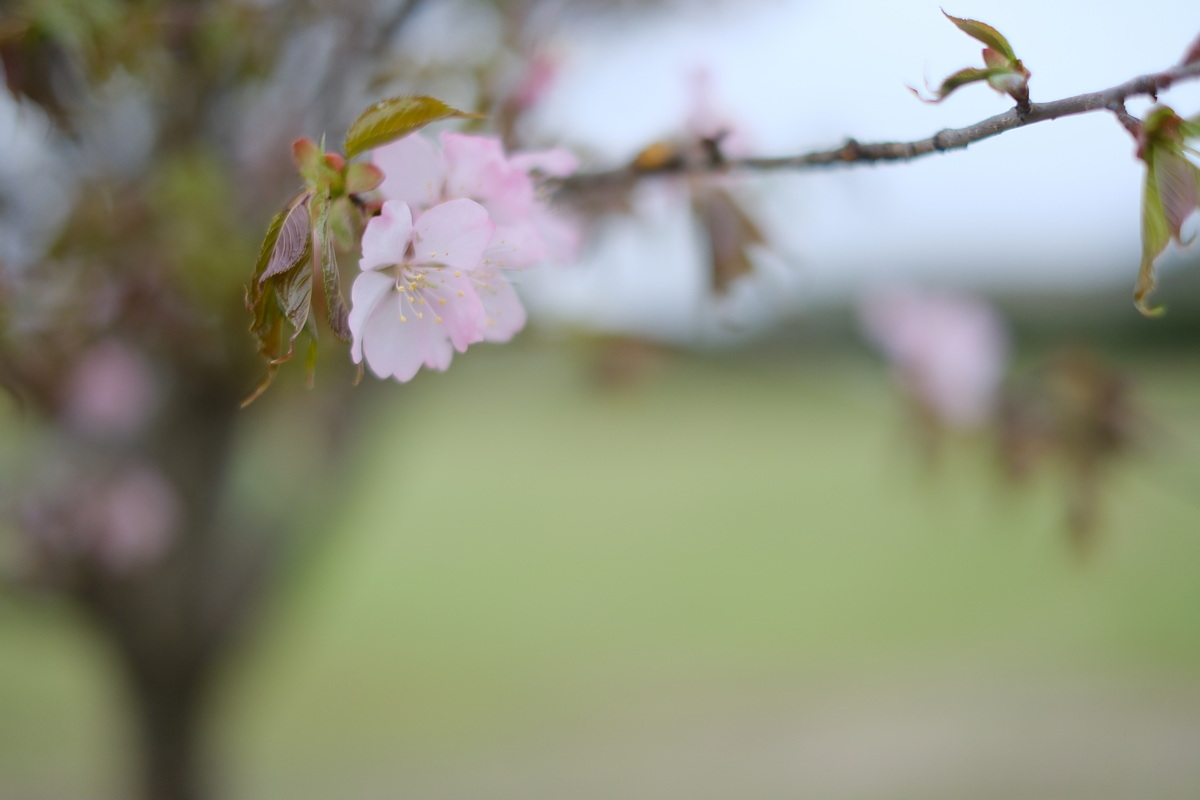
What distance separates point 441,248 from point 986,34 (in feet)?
0.93

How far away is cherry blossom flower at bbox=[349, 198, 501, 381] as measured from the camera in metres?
0.41

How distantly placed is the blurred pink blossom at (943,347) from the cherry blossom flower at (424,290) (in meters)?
0.63

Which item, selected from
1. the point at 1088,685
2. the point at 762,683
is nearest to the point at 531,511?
the point at 762,683

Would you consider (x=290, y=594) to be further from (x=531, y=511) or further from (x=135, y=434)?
(x=531, y=511)

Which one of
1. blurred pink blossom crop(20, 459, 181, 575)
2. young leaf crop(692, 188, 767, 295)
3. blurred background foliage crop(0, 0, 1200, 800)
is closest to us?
young leaf crop(692, 188, 767, 295)

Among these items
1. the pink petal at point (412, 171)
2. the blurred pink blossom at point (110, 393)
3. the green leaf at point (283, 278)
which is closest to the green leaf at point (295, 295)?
the green leaf at point (283, 278)

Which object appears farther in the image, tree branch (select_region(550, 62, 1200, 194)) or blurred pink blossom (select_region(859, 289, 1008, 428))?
blurred pink blossom (select_region(859, 289, 1008, 428))

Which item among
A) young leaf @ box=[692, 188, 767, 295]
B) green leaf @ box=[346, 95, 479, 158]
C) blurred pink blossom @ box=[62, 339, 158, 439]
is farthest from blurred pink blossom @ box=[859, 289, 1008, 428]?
blurred pink blossom @ box=[62, 339, 158, 439]

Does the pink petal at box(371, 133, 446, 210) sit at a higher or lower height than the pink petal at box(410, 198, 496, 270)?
higher

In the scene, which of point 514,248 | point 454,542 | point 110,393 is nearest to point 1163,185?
point 514,248

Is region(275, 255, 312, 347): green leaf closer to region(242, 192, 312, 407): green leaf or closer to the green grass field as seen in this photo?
region(242, 192, 312, 407): green leaf

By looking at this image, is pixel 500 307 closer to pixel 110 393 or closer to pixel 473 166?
pixel 473 166

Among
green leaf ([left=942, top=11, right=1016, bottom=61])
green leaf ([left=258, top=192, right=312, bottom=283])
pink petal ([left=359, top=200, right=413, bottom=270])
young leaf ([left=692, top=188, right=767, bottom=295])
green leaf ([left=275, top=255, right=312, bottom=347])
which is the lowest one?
green leaf ([left=275, top=255, right=312, bottom=347])

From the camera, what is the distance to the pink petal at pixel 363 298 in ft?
1.30
